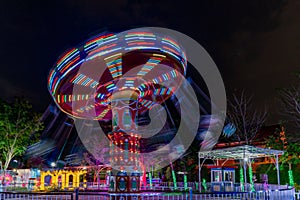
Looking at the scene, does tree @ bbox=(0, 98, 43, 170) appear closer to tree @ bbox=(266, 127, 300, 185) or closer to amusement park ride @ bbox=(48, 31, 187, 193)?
amusement park ride @ bbox=(48, 31, 187, 193)

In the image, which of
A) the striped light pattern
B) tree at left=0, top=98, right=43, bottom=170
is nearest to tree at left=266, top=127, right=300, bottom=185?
the striped light pattern

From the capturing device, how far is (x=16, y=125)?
27156 mm

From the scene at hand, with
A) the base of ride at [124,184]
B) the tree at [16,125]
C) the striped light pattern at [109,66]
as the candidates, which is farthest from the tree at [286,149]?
the tree at [16,125]

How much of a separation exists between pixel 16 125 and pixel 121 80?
16.7m

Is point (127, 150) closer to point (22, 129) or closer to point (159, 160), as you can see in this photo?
point (22, 129)

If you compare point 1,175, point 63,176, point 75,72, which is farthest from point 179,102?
point 75,72

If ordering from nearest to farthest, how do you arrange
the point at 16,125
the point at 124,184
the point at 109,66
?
the point at 109,66
the point at 124,184
the point at 16,125

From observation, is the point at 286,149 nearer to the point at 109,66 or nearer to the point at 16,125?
the point at 109,66

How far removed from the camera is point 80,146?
4772 cm

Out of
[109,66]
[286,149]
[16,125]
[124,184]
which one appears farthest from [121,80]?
[16,125]

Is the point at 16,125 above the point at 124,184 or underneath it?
above

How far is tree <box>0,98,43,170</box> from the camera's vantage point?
87.1 ft

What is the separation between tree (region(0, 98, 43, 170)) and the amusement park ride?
13.2 metres

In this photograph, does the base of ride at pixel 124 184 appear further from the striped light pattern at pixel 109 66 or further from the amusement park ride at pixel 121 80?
the striped light pattern at pixel 109 66
